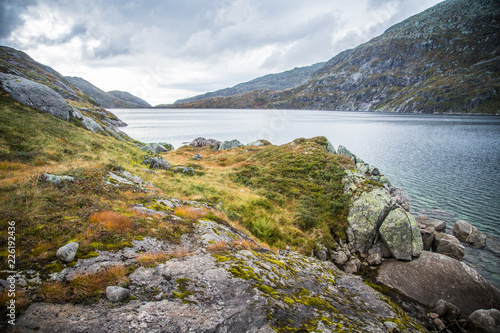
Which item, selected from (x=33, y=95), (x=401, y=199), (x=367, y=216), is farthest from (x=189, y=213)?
(x=33, y=95)

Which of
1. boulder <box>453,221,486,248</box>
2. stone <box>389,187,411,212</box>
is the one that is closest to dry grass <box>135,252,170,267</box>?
boulder <box>453,221,486,248</box>

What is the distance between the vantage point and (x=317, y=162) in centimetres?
2786

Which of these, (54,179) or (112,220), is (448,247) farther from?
(54,179)

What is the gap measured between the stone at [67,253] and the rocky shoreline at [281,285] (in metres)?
0.03

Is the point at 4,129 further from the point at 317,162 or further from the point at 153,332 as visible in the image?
the point at 317,162

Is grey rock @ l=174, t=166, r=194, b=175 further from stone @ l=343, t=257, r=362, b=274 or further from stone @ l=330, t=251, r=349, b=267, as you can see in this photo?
stone @ l=343, t=257, r=362, b=274

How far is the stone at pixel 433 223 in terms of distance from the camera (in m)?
21.8

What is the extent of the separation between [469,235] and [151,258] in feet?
92.7

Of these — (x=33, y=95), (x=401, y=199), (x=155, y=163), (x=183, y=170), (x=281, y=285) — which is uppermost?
(x=33, y=95)

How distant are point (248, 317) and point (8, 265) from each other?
19.3ft

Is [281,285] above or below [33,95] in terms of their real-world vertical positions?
below

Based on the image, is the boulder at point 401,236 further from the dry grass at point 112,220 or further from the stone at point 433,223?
the dry grass at point 112,220

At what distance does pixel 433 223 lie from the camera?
22.2 m

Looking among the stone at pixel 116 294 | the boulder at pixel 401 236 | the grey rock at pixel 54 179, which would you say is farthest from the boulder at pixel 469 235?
the grey rock at pixel 54 179
